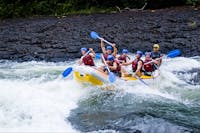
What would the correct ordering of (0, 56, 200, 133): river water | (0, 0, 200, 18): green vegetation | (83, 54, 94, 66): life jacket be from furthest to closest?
1. (0, 0, 200, 18): green vegetation
2. (83, 54, 94, 66): life jacket
3. (0, 56, 200, 133): river water

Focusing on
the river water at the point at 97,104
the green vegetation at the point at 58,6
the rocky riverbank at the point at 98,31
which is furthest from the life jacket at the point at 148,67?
the green vegetation at the point at 58,6

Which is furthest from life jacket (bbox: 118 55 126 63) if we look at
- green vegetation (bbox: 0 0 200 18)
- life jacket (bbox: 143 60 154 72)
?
green vegetation (bbox: 0 0 200 18)

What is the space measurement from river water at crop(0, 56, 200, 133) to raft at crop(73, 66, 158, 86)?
0.17m

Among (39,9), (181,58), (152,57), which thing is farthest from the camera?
(39,9)

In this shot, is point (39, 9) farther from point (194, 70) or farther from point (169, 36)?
point (194, 70)

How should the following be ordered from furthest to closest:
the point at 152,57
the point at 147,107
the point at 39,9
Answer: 1. the point at 39,9
2. the point at 152,57
3. the point at 147,107

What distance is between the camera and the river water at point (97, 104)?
352 inches

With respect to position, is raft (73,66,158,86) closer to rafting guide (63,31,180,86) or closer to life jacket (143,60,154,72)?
rafting guide (63,31,180,86)

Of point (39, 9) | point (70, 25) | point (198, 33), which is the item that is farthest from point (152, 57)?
point (39, 9)

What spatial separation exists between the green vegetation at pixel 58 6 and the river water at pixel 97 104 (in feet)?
34.1

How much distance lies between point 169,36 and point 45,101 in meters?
8.22

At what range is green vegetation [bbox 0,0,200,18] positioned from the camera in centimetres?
2323

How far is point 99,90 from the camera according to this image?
11320 mm

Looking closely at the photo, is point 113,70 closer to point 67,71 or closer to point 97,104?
point 67,71
